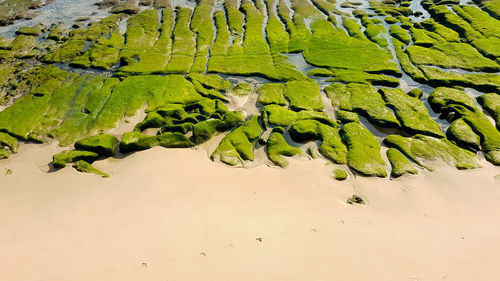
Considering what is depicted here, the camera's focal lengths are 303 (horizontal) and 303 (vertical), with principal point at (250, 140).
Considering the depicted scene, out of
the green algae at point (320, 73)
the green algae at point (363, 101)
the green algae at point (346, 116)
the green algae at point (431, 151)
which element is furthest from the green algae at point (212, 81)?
the green algae at point (431, 151)

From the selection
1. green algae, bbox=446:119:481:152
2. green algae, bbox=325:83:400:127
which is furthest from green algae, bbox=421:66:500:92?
green algae, bbox=446:119:481:152

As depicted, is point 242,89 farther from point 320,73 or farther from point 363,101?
point 363,101

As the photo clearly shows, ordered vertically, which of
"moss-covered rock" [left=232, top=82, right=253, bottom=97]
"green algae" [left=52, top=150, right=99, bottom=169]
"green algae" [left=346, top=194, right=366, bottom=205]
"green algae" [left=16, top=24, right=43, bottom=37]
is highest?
"green algae" [left=16, top=24, right=43, bottom=37]

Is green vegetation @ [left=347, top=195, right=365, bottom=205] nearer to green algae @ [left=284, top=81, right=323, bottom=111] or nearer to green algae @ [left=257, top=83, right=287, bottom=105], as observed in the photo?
green algae @ [left=284, top=81, right=323, bottom=111]

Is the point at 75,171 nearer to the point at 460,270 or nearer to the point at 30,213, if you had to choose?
the point at 30,213

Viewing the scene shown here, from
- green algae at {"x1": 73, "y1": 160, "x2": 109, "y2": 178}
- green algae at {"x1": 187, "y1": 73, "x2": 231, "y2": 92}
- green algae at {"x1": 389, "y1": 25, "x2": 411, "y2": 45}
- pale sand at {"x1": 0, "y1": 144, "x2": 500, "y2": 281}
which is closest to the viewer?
pale sand at {"x1": 0, "y1": 144, "x2": 500, "y2": 281}

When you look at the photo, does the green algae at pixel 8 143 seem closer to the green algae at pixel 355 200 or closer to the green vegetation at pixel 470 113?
the green algae at pixel 355 200
